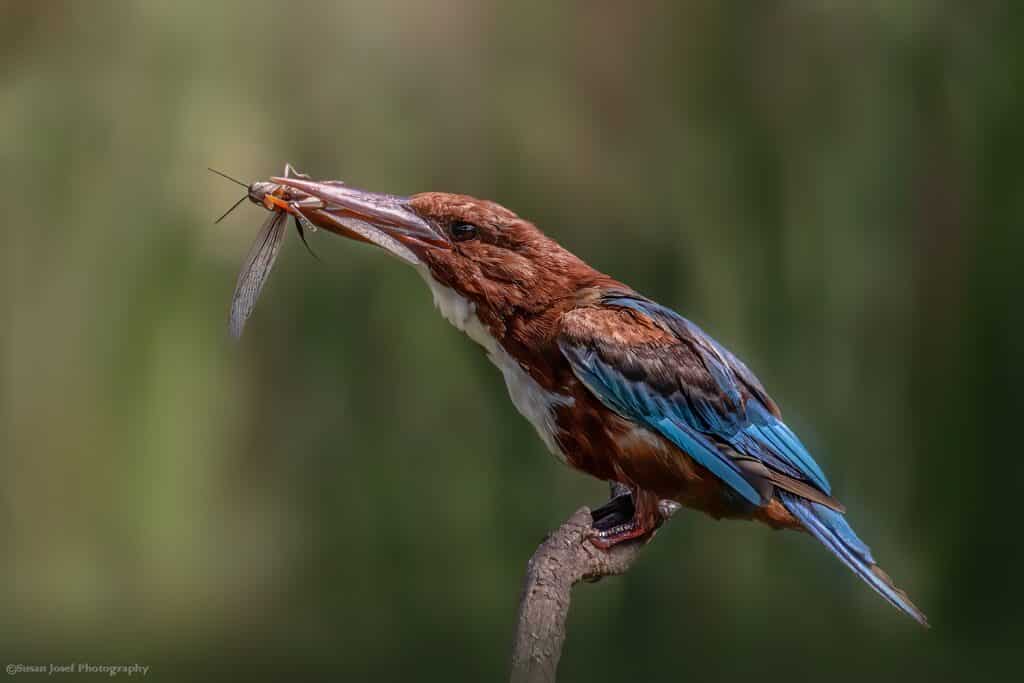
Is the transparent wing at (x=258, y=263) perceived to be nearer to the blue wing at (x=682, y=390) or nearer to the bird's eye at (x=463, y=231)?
the bird's eye at (x=463, y=231)

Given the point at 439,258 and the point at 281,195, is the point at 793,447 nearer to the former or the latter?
the point at 439,258

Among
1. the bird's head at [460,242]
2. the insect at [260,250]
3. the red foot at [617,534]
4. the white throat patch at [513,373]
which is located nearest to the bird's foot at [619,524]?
the red foot at [617,534]

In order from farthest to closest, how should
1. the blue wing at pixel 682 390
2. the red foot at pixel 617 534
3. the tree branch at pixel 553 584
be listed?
A: the red foot at pixel 617 534 → the blue wing at pixel 682 390 → the tree branch at pixel 553 584

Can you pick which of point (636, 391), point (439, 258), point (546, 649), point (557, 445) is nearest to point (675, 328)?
point (636, 391)

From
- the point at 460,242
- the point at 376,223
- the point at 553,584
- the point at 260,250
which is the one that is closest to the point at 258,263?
the point at 260,250

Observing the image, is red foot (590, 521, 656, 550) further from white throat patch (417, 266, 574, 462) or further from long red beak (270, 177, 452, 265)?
long red beak (270, 177, 452, 265)

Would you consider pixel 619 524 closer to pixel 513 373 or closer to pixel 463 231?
pixel 513 373

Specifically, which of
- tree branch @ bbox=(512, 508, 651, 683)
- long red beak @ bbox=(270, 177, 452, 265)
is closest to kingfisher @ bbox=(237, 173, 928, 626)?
long red beak @ bbox=(270, 177, 452, 265)
